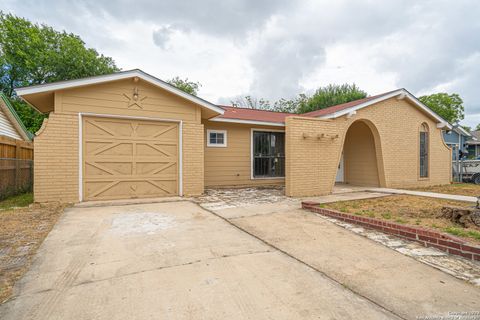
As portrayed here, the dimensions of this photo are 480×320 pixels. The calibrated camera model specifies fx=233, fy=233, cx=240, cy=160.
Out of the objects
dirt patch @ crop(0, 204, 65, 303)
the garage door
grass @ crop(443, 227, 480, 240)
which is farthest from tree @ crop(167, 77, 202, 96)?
grass @ crop(443, 227, 480, 240)

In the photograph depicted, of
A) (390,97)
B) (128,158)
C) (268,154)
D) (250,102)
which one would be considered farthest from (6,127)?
(250,102)

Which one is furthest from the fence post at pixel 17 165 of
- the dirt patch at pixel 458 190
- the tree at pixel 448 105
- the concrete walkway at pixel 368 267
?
the tree at pixel 448 105

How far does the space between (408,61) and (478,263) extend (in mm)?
14581

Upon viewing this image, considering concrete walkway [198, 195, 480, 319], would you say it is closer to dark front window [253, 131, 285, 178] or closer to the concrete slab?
the concrete slab

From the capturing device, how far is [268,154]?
33.3 feet

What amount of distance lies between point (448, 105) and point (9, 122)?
145ft

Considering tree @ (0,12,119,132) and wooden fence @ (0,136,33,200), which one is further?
tree @ (0,12,119,132)

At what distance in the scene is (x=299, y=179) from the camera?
24.5ft

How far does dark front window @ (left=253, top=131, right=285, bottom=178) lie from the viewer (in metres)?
9.97

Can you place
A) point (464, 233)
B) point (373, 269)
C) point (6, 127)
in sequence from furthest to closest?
point (6, 127) → point (464, 233) → point (373, 269)

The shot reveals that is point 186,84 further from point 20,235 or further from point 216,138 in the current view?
point 20,235

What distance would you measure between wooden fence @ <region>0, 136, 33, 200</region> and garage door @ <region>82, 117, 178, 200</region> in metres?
2.96

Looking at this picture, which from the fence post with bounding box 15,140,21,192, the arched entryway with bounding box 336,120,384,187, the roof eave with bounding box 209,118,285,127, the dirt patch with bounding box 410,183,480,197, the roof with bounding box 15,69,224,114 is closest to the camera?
the roof with bounding box 15,69,224,114

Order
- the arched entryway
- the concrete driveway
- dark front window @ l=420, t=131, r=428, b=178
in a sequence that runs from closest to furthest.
A: the concrete driveway → the arched entryway → dark front window @ l=420, t=131, r=428, b=178
